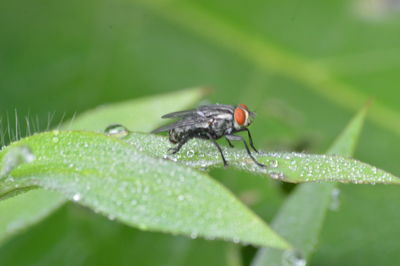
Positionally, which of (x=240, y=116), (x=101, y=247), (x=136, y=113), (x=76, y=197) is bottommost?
(x=101, y=247)

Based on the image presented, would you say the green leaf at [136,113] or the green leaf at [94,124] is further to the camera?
the green leaf at [136,113]

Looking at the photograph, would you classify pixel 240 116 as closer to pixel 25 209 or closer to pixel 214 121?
pixel 214 121

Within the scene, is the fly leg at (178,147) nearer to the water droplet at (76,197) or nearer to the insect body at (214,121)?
the insect body at (214,121)

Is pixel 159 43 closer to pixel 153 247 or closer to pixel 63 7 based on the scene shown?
pixel 63 7

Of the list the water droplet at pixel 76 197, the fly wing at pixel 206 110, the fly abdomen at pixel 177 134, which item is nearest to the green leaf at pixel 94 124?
the fly wing at pixel 206 110

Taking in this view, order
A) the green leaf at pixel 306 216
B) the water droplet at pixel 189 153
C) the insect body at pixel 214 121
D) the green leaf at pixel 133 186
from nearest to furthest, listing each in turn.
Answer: the green leaf at pixel 133 186
the water droplet at pixel 189 153
the green leaf at pixel 306 216
the insect body at pixel 214 121

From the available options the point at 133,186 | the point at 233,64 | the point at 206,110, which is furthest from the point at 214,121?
the point at 233,64

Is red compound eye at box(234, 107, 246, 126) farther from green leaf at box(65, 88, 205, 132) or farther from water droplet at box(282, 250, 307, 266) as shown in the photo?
water droplet at box(282, 250, 307, 266)
